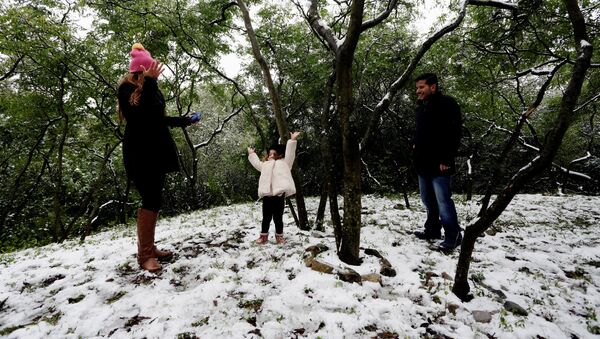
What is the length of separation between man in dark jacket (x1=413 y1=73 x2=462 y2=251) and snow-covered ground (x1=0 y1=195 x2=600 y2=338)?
513 mm

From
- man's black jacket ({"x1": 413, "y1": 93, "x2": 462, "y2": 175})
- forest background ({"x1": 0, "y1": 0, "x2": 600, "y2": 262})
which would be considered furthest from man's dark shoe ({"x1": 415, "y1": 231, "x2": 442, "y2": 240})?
forest background ({"x1": 0, "y1": 0, "x2": 600, "y2": 262})

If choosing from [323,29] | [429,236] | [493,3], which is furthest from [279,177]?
[493,3]

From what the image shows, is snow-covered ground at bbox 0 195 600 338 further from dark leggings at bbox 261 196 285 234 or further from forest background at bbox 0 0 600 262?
forest background at bbox 0 0 600 262

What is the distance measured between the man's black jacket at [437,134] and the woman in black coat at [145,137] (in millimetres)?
3397

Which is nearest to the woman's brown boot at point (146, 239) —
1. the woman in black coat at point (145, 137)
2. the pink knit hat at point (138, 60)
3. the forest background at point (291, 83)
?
A: the woman in black coat at point (145, 137)

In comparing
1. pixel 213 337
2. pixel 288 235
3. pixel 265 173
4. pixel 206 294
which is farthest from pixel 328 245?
pixel 213 337

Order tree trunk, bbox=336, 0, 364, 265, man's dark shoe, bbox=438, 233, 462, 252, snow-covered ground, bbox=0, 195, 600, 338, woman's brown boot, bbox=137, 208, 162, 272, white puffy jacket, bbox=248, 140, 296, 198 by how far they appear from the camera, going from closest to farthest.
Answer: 1. snow-covered ground, bbox=0, 195, 600, 338
2. tree trunk, bbox=336, 0, 364, 265
3. woman's brown boot, bbox=137, 208, 162, 272
4. man's dark shoe, bbox=438, 233, 462, 252
5. white puffy jacket, bbox=248, 140, 296, 198

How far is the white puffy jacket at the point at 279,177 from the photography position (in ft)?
14.8

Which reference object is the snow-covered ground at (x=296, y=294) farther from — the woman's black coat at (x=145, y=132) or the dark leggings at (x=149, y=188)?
the woman's black coat at (x=145, y=132)

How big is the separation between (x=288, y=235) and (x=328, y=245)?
0.93 meters

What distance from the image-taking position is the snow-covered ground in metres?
2.53

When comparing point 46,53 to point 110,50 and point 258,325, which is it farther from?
point 258,325

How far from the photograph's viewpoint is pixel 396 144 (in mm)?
14297

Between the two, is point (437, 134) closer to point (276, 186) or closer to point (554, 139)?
point (554, 139)
